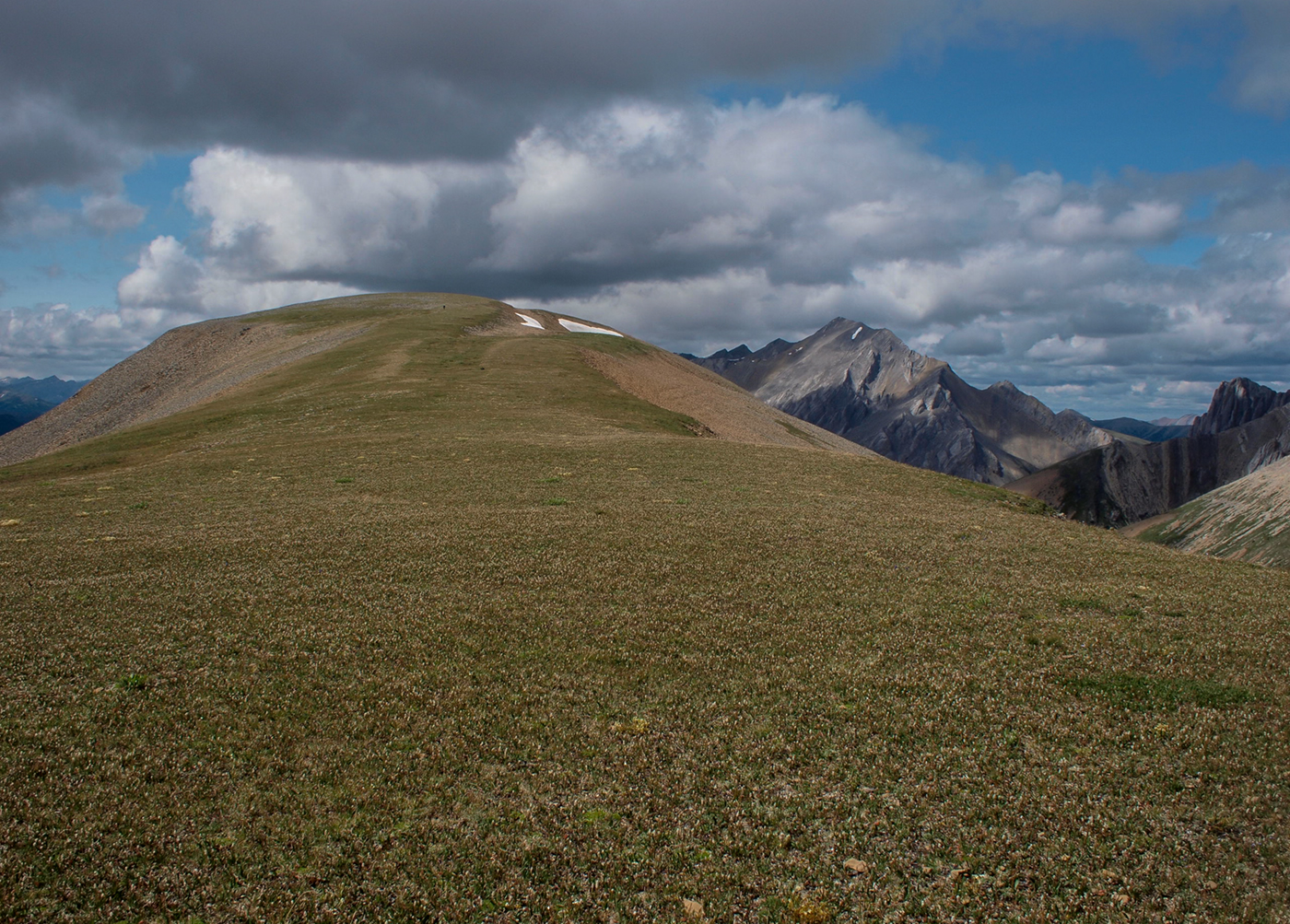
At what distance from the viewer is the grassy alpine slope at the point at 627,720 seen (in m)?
8.62

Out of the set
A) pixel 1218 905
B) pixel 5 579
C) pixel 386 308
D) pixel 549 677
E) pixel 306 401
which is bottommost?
pixel 1218 905

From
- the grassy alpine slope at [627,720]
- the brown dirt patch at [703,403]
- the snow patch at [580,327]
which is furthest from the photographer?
the snow patch at [580,327]

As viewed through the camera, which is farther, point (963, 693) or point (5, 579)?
point (5, 579)

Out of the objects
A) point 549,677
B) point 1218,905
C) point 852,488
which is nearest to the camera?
point 1218,905

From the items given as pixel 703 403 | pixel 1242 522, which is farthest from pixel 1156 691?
pixel 1242 522

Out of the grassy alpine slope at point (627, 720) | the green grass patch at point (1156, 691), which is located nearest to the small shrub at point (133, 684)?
the grassy alpine slope at point (627, 720)

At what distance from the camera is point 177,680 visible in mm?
12898

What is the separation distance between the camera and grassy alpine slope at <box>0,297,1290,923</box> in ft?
28.3

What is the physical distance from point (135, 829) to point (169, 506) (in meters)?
21.3

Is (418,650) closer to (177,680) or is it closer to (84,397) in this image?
(177,680)

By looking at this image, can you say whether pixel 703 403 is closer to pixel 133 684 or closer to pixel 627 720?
pixel 627 720

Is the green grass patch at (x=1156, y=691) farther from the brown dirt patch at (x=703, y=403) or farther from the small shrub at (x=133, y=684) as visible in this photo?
the brown dirt patch at (x=703, y=403)

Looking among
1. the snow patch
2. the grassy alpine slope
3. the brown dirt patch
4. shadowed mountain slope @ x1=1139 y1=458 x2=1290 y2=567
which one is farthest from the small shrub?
shadowed mountain slope @ x1=1139 y1=458 x2=1290 y2=567

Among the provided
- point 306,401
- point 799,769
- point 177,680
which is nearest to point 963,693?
point 799,769
